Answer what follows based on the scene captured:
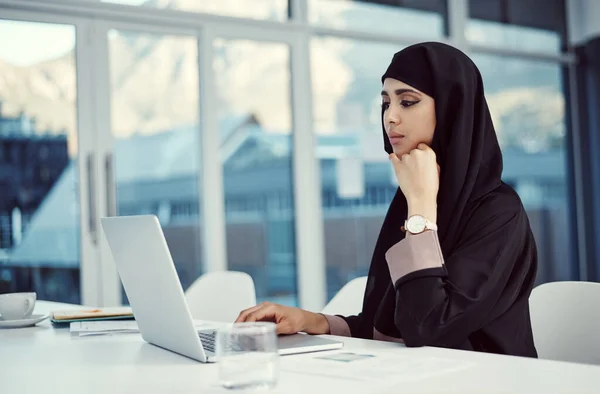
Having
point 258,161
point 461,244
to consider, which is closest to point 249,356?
point 461,244

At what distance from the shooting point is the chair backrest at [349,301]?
2.29 m

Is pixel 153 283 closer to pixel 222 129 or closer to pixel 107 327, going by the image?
pixel 107 327

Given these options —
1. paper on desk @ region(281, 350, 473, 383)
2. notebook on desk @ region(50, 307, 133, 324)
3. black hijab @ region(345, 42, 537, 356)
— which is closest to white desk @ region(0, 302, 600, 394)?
paper on desk @ region(281, 350, 473, 383)

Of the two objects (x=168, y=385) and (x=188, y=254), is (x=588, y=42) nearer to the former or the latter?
(x=188, y=254)

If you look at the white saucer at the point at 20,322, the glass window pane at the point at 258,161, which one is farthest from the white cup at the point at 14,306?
the glass window pane at the point at 258,161

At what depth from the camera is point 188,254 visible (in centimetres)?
440

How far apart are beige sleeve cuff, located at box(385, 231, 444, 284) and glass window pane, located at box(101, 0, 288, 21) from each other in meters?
3.02

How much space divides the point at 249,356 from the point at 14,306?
1303 millimetres

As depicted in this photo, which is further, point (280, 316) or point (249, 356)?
point (280, 316)

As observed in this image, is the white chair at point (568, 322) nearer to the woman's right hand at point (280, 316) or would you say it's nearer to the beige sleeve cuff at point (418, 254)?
the beige sleeve cuff at point (418, 254)

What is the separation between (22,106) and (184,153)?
2.98ft

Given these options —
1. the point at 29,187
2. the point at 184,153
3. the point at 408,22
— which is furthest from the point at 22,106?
the point at 408,22

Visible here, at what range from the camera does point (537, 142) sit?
5.86m

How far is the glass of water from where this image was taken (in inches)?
41.9
